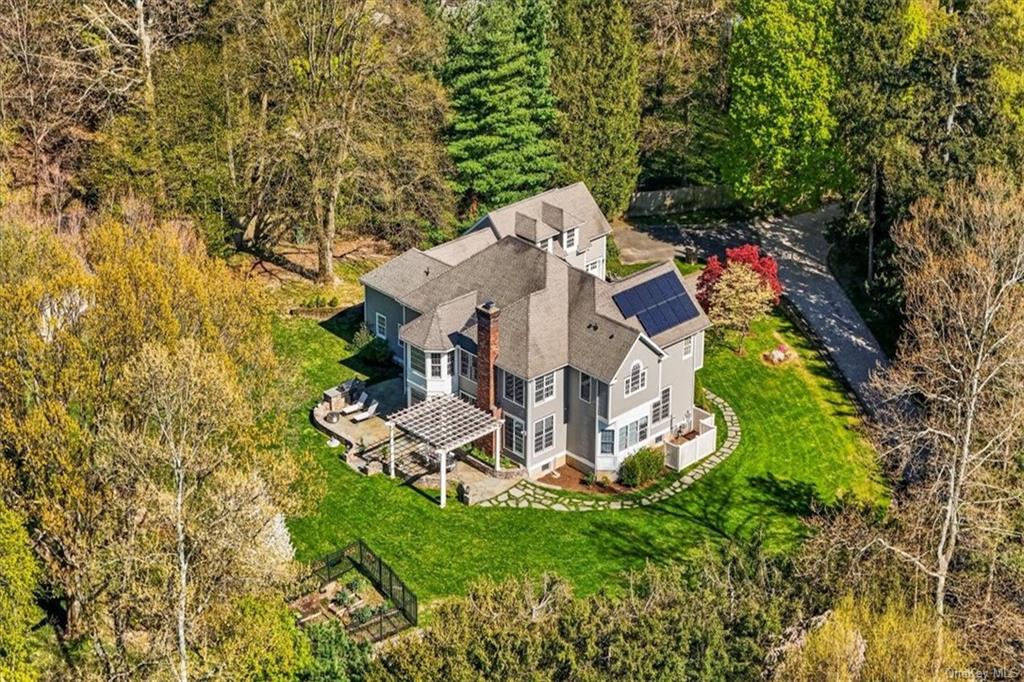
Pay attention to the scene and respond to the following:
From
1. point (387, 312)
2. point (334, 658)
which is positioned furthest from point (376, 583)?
point (387, 312)

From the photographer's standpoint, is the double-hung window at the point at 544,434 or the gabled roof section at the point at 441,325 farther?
the gabled roof section at the point at 441,325

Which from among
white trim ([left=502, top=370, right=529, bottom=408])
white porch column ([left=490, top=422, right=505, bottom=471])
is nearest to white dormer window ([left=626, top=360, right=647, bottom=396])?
white trim ([left=502, top=370, right=529, bottom=408])

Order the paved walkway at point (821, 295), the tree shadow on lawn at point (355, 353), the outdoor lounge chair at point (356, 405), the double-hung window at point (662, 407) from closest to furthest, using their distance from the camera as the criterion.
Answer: the double-hung window at point (662, 407) → the outdoor lounge chair at point (356, 405) → the tree shadow on lawn at point (355, 353) → the paved walkway at point (821, 295)

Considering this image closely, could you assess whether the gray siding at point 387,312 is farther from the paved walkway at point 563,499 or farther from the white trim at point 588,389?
the paved walkway at point 563,499

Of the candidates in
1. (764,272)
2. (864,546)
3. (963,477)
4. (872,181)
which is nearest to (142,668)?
(864,546)

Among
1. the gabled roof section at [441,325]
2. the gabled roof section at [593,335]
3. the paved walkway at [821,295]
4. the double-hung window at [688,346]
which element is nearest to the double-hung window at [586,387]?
the gabled roof section at [593,335]

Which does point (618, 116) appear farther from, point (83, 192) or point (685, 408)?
point (83, 192)

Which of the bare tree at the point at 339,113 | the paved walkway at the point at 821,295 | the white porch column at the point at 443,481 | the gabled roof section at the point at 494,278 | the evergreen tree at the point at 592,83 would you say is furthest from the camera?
the evergreen tree at the point at 592,83
